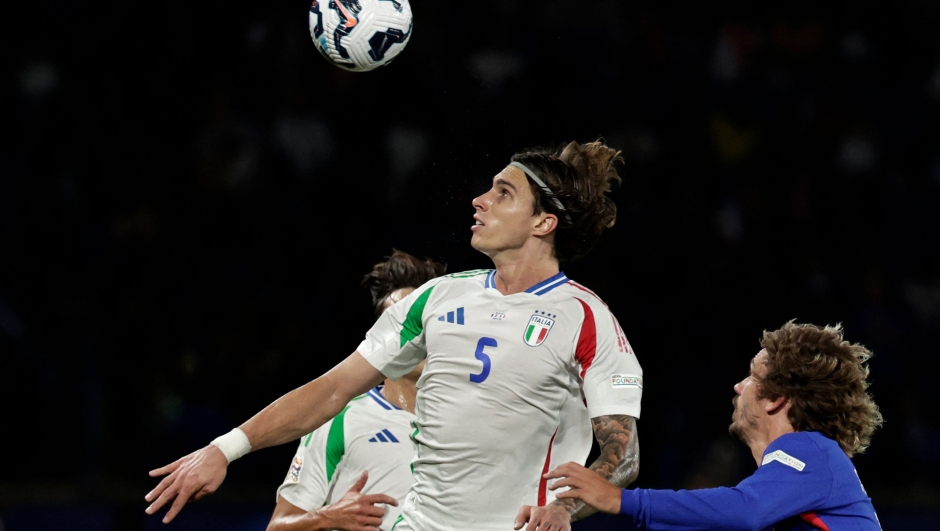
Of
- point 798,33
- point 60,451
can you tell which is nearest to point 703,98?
point 798,33

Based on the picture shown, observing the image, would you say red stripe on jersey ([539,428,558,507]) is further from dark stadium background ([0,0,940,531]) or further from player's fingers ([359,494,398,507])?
dark stadium background ([0,0,940,531])

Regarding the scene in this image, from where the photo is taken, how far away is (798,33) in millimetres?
11070

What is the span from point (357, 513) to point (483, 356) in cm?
95

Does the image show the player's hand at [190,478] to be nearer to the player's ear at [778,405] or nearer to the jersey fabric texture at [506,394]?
the jersey fabric texture at [506,394]

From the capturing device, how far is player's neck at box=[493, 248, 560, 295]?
4250 mm

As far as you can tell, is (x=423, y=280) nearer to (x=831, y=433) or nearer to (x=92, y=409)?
(x=831, y=433)

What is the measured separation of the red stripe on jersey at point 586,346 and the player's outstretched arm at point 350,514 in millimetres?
1012

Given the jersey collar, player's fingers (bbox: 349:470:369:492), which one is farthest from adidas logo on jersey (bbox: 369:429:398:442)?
the jersey collar

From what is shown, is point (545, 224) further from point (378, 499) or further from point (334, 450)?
point (334, 450)

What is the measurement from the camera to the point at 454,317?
164 inches

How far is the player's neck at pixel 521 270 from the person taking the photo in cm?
425

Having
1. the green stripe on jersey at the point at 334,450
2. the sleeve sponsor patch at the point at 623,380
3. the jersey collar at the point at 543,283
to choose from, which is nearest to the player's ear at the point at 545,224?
the jersey collar at the point at 543,283

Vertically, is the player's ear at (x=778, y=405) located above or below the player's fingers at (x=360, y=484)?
above

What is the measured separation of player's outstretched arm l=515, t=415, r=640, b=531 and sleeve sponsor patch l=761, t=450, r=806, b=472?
1.72 feet
